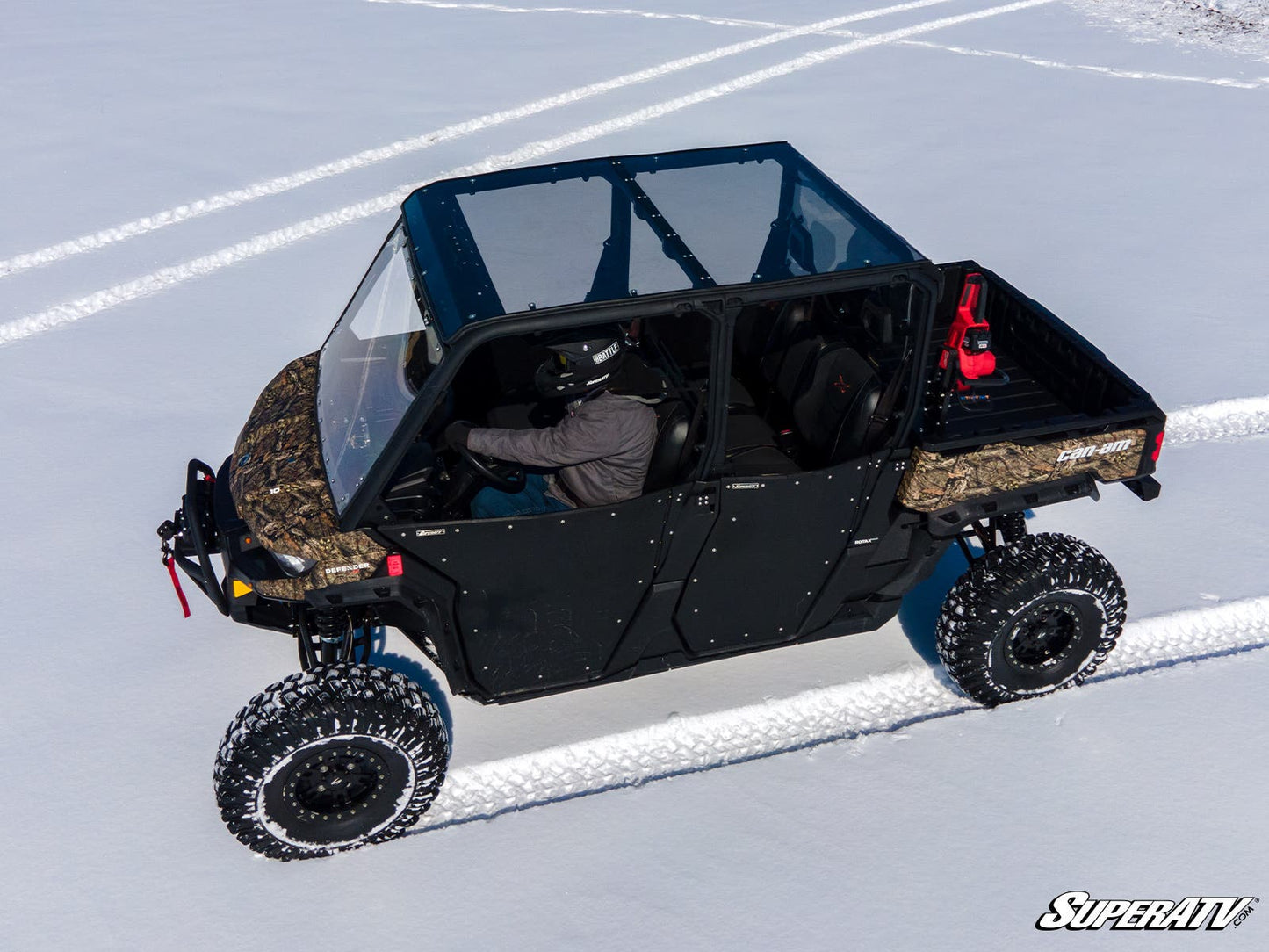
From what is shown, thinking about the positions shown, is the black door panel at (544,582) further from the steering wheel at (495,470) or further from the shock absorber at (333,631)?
the shock absorber at (333,631)

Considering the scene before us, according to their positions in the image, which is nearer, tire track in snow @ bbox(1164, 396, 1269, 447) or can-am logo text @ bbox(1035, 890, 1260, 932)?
can-am logo text @ bbox(1035, 890, 1260, 932)

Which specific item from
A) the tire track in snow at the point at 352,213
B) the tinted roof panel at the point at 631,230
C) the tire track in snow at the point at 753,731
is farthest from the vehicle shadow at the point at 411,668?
the tire track in snow at the point at 352,213

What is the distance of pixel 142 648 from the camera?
4609 mm

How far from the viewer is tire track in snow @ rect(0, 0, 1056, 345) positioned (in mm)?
7004

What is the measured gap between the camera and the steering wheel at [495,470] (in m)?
3.70

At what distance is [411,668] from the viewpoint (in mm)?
4531

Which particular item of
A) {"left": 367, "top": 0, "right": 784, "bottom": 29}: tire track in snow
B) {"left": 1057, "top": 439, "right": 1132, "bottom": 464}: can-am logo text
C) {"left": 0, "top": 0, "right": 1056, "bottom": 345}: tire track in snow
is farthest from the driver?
{"left": 367, "top": 0, "right": 784, "bottom": 29}: tire track in snow

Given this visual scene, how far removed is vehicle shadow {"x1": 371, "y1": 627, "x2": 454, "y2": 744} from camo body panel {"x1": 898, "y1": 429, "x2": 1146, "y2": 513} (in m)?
1.89

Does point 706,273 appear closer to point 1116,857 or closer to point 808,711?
point 808,711

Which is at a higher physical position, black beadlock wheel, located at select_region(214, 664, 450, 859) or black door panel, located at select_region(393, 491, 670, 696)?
black door panel, located at select_region(393, 491, 670, 696)

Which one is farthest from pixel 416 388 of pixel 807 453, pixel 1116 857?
pixel 1116 857

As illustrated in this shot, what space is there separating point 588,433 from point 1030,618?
174 centimetres

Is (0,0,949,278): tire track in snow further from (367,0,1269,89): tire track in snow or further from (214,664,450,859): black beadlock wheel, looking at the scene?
(214,664,450,859): black beadlock wheel

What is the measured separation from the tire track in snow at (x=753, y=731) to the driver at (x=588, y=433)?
0.97m
